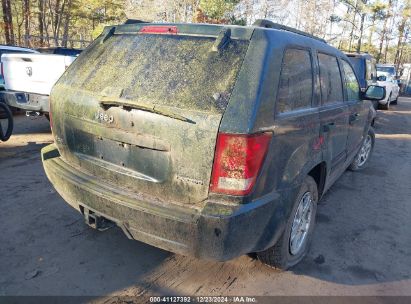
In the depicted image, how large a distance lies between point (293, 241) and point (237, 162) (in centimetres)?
126

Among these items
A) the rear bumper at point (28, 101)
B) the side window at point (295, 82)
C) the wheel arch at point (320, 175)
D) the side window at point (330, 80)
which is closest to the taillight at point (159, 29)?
the side window at point (295, 82)

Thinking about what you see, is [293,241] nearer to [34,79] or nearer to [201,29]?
[201,29]

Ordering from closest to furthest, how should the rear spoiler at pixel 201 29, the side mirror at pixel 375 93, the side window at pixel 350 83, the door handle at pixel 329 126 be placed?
the rear spoiler at pixel 201 29 → the door handle at pixel 329 126 → the side window at pixel 350 83 → the side mirror at pixel 375 93

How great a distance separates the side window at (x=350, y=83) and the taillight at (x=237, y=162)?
2.41 m

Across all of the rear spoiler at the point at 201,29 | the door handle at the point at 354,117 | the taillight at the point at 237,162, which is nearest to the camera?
the taillight at the point at 237,162

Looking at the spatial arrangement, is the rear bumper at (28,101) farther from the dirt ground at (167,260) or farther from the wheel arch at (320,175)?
the wheel arch at (320,175)

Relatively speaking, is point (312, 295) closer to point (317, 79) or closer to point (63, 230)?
point (317, 79)

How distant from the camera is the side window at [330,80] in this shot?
3.26 metres

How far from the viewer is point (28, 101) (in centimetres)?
611

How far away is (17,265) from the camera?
292 cm

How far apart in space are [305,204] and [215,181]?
1.29m

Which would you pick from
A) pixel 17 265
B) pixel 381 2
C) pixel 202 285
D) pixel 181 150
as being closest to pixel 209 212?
pixel 181 150

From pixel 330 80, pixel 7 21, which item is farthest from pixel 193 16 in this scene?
pixel 330 80

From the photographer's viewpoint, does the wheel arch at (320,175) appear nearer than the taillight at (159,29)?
No
